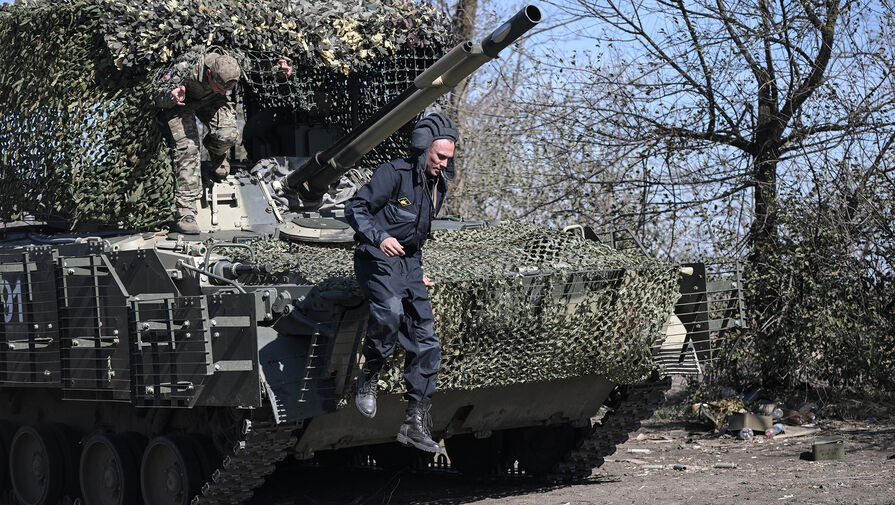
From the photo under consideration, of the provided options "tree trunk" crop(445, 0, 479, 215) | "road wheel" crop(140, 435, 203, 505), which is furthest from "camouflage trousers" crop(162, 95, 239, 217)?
"tree trunk" crop(445, 0, 479, 215)

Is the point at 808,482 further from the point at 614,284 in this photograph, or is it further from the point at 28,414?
the point at 28,414

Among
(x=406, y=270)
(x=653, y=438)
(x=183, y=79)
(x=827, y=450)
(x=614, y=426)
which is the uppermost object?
(x=183, y=79)

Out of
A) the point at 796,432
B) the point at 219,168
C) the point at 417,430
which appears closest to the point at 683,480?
the point at 796,432

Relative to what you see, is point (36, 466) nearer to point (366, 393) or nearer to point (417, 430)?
point (366, 393)

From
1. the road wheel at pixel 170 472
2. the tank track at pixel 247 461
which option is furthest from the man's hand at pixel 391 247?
the road wheel at pixel 170 472

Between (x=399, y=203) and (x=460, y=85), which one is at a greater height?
(x=460, y=85)

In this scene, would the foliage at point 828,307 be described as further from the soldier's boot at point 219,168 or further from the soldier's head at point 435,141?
the soldier's head at point 435,141

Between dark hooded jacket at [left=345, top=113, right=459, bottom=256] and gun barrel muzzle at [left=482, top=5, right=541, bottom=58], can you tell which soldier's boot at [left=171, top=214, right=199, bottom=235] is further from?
gun barrel muzzle at [left=482, top=5, right=541, bottom=58]

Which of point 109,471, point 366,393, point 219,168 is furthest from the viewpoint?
point 219,168

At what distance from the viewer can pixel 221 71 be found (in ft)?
30.3

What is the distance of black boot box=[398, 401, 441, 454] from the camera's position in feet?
23.0

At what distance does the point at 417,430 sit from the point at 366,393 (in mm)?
367

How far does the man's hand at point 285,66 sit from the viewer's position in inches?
405

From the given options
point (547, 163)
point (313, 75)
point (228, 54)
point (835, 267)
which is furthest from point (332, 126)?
point (835, 267)
